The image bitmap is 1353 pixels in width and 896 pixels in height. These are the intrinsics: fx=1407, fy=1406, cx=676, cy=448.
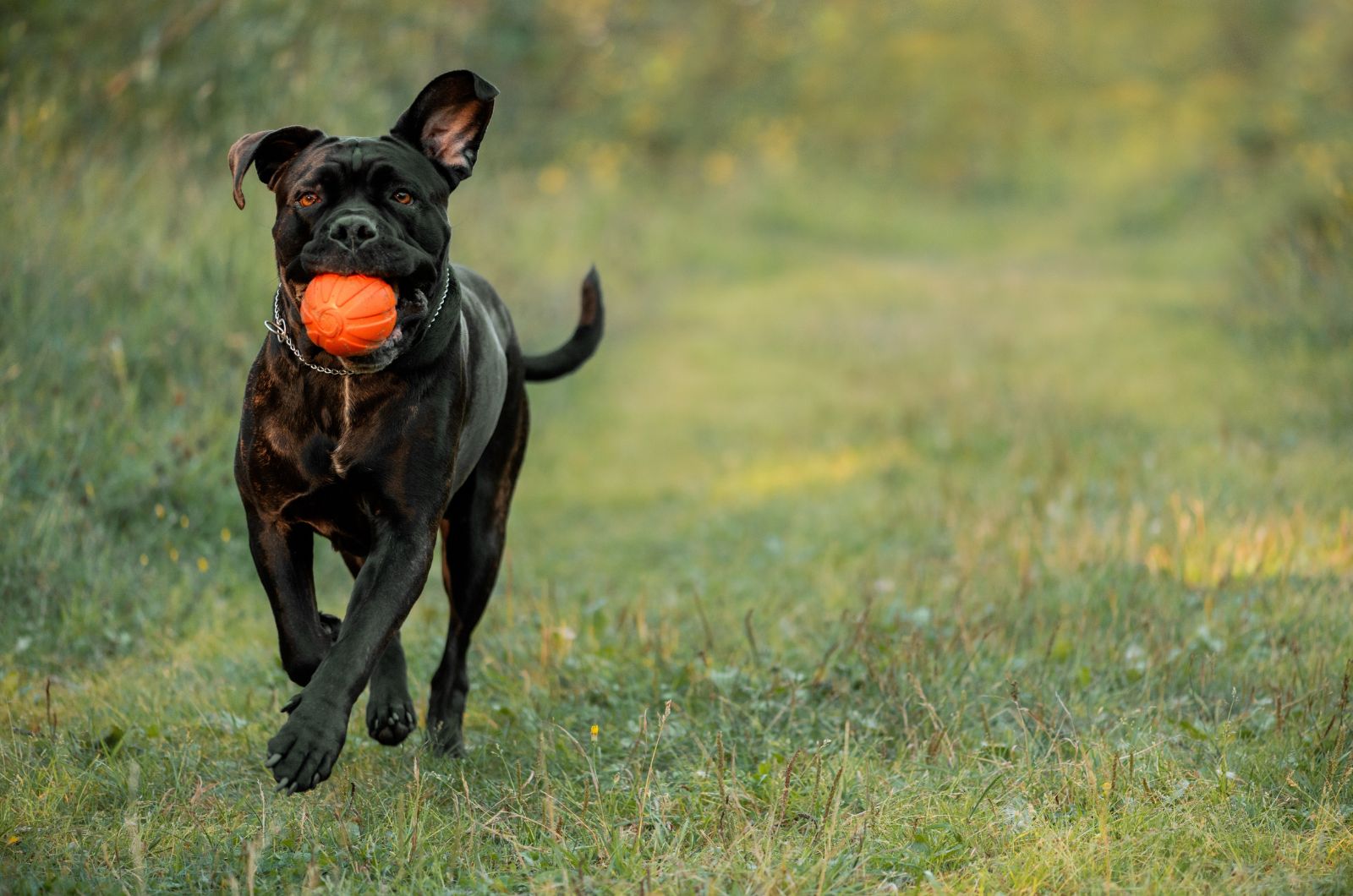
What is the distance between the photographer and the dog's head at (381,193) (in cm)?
324

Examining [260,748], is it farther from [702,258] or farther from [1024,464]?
[702,258]

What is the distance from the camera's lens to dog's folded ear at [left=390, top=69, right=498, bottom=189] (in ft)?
11.9

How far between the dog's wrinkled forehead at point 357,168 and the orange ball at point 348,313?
0.29m

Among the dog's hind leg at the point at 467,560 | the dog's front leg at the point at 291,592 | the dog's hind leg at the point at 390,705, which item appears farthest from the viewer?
the dog's hind leg at the point at 467,560

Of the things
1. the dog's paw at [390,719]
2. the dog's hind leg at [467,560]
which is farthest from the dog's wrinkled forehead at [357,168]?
the dog's paw at [390,719]

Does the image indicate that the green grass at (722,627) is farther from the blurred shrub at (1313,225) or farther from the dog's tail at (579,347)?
the dog's tail at (579,347)

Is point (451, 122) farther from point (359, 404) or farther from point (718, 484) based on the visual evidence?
point (718, 484)

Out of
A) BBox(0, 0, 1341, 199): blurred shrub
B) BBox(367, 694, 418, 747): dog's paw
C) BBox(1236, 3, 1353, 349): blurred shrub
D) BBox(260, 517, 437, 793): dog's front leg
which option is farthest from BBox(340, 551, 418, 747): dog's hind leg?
BBox(1236, 3, 1353, 349): blurred shrub

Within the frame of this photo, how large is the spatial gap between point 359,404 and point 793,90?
2094 centimetres

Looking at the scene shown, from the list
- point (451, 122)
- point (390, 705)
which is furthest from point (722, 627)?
point (451, 122)

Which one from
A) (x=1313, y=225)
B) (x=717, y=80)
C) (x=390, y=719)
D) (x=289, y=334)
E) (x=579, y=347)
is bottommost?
(x=1313, y=225)

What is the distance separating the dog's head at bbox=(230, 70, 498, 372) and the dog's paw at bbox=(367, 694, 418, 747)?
1.00 m

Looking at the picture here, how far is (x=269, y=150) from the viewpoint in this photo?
3.66 m

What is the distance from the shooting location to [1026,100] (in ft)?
86.0
